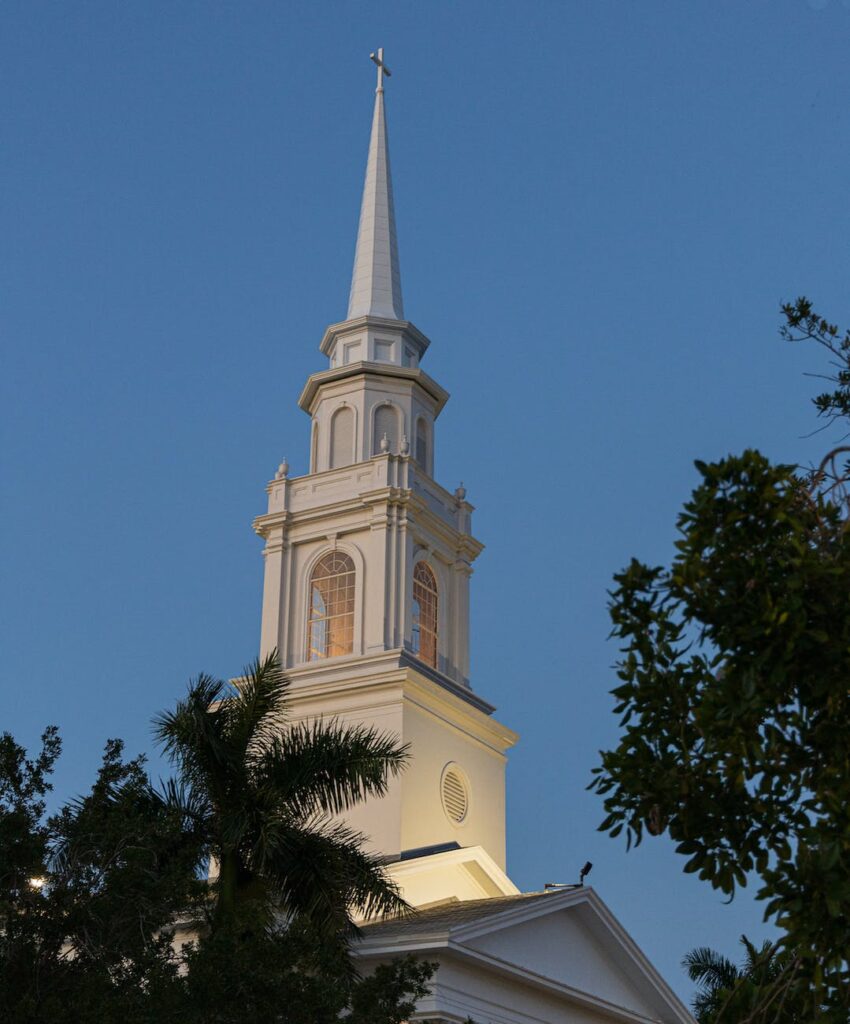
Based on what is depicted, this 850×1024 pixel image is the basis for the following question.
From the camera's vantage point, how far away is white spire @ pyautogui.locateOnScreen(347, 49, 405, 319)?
43094 mm

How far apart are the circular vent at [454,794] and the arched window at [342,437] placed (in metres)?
8.20

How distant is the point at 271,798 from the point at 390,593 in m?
14.8

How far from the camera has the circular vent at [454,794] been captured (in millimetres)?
36812

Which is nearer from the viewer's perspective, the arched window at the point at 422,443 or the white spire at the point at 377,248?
the arched window at the point at 422,443

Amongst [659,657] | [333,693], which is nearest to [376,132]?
[333,693]

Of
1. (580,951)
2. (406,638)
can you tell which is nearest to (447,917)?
(580,951)

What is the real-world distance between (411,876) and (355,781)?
9.55m

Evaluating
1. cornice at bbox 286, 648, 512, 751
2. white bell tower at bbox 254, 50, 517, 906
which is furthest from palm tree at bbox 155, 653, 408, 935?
cornice at bbox 286, 648, 512, 751

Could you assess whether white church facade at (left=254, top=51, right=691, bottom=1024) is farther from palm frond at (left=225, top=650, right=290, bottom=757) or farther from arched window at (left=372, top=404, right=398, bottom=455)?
palm frond at (left=225, top=650, right=290, bottom=757)

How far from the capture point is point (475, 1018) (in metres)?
27.8

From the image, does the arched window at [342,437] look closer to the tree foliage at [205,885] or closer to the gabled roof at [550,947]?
the gabled roof at [550,947]

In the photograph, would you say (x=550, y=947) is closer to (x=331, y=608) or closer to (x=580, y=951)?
(x=580, y=951)

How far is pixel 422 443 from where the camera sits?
41.8 meters

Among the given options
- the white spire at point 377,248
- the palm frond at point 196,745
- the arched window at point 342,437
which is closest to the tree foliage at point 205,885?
the palm frond at point 196,745
